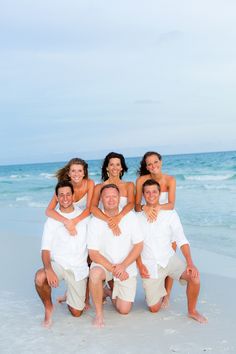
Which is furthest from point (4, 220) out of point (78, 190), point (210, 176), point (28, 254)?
point (210, 176)

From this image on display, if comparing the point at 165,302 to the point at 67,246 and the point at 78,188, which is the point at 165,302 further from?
the point at 78,188

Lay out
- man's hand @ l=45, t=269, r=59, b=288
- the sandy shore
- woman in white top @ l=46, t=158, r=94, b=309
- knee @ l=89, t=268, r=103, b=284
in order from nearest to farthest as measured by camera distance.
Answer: the sandy shore < man's hand @ l=45, t=269, r=59, b=288 < knee @ l=89, t=268, r=103, b=284 < woman in white top @ l=46, t=158, r=94, b=309

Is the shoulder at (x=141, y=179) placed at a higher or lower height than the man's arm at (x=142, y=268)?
higher

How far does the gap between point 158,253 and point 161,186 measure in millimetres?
849

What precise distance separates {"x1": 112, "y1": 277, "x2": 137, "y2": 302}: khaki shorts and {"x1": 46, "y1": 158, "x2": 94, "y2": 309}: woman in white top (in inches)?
13.0

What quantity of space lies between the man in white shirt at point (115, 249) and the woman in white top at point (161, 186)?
23 cm

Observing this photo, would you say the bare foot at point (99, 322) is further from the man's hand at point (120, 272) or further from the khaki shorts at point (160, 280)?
the khaki shorts at point (160, 280)

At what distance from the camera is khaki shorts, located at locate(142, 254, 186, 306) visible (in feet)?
15.3

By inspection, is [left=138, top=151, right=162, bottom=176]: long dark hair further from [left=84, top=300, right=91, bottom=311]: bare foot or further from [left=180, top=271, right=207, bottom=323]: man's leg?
[left=84, top=300, right=91, bottom=311]: bare foot

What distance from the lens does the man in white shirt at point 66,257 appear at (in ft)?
15.0

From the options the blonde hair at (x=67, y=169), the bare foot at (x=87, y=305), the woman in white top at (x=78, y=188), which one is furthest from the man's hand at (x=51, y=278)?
the blonde hair at (x=67, y=169)

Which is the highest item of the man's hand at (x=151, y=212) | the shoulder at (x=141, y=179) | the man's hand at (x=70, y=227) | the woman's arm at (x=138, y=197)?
the shoulder at (x=141, y=179)

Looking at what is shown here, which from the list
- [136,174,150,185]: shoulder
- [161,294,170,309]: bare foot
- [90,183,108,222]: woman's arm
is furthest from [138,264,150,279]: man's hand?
[136,174,150,185]: shoulder

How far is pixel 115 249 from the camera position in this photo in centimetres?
464
